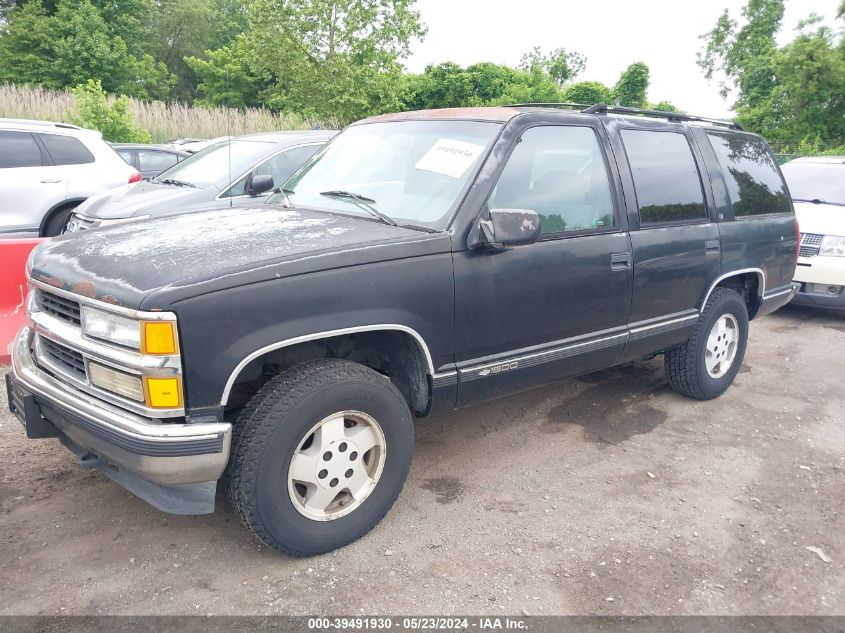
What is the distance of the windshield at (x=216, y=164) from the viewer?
23.7 feet

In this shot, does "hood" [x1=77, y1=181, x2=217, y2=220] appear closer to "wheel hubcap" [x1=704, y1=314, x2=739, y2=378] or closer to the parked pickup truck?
the parked pickup truck

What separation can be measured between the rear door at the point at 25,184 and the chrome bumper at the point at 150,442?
626 centimetres

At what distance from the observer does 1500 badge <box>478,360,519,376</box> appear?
135 inches

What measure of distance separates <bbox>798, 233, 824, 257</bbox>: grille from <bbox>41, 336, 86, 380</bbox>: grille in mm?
7148

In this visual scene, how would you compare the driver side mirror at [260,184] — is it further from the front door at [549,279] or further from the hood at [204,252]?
the front door at [549,279]

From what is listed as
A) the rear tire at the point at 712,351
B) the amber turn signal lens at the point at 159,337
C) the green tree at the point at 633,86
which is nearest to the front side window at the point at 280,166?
the rear tire at the point at 712,351

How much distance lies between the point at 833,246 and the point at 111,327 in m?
7.32

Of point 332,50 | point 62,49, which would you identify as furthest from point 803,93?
point 62,49

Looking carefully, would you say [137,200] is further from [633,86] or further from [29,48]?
[29,48]

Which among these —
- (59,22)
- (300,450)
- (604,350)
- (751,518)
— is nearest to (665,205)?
(604,350)

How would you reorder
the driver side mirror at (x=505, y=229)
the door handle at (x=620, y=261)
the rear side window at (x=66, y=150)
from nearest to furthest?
the driver side mirror at (x=505, y=229)
the door handle at (x=620, y=261)
the rear side window at (x=66, y=150)

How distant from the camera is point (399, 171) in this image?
12.4 ft

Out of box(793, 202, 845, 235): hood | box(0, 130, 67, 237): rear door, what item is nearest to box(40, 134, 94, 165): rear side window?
box(0, 130, 67, 237): rear door

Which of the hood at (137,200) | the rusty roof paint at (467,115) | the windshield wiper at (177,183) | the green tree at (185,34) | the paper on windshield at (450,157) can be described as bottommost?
the hood at (137,200)
